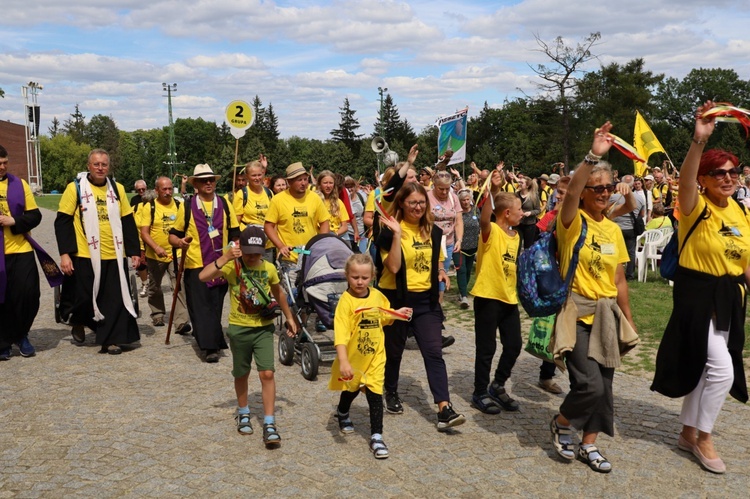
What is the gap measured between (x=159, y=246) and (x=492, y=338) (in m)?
5.44

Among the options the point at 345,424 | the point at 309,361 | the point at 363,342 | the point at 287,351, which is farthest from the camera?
the point at 287,351

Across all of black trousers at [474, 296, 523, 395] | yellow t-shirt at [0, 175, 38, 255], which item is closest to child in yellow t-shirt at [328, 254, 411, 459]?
black trousers at [474, 296, 523, 395]

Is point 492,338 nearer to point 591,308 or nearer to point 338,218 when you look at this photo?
point 591,308

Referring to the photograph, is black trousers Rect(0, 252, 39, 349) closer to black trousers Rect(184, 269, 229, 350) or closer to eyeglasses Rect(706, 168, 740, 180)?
black trousers Rect(184, 269, 229, 350)

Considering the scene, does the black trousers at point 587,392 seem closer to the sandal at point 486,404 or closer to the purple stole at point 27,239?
the sandal at point 486,404

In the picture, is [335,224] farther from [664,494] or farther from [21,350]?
[664,494]

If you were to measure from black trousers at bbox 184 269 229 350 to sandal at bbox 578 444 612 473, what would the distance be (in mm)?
4308

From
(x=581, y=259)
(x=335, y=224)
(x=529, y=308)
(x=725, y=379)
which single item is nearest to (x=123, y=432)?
(x=529, y=308)

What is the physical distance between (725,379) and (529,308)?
4.53 ft

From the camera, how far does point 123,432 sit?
573 centimetres

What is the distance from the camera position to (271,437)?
530 cm

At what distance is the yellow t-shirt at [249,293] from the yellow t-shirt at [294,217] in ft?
8.61

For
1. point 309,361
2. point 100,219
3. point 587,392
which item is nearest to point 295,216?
point 309,361

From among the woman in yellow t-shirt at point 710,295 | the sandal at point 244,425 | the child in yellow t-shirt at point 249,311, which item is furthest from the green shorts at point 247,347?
the woman in yellow t-shirt at point 710,295
